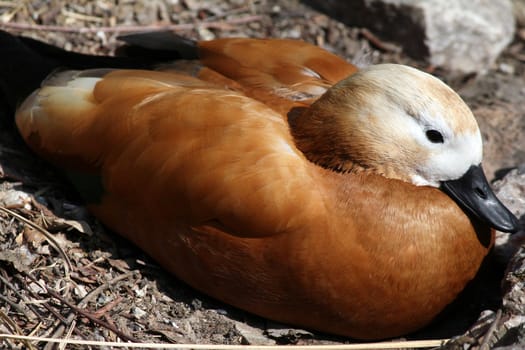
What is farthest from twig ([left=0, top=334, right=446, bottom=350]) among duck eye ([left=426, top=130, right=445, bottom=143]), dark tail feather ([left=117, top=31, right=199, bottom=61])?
dark tail feather ([left=117, top=31, right=199, bottom=61])

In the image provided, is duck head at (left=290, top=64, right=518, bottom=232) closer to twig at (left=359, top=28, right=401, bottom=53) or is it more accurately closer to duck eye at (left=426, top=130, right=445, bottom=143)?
duck eye at (left=426, top=130, right=445, bottom=143)

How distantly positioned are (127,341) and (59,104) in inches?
47.4

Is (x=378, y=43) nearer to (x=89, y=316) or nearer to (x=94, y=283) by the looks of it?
(x=94, y=283)

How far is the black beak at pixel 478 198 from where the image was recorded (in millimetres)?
3529

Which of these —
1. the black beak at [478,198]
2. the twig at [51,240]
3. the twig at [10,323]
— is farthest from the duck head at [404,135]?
the twig at [10,323]

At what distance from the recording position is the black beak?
353 centimetres

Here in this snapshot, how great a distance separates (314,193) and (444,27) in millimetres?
2601

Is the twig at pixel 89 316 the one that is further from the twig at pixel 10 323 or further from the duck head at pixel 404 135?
the duck head at pixel 404 135

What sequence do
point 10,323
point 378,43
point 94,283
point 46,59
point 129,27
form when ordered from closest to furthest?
point 10,323, point 94,283, point 46,59, point 129,27, point 378,43

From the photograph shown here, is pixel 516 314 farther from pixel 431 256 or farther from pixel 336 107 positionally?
pixel 336 107

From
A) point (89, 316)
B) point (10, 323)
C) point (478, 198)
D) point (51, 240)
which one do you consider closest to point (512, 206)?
point (478, 198)

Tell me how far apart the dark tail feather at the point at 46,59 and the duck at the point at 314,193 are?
530 millimetres

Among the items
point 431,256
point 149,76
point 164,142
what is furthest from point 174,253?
point 431,256

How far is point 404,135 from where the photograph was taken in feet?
11.4
